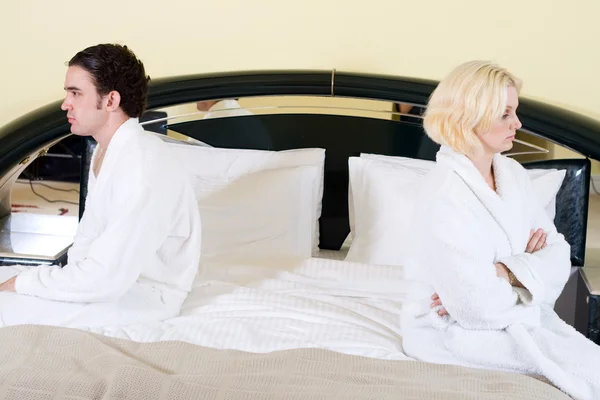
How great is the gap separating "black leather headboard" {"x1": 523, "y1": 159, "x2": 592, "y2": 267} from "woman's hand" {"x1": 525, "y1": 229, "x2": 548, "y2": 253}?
0.63 m

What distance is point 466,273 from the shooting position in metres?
2.12

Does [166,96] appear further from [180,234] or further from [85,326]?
[85,326]

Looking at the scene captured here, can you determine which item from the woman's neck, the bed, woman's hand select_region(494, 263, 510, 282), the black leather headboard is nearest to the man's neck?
the bed

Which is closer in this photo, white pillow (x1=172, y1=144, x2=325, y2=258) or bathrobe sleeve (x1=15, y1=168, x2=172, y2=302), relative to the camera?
bathrobe sleeve (x1=15, y1=168, x2=172, y2=302)

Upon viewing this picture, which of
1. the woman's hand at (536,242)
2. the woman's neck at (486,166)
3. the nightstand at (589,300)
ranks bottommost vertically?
the nightstand at (589,300)

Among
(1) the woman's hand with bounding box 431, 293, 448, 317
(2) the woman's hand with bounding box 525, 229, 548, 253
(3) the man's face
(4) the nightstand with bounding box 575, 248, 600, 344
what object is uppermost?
(3) the man's face

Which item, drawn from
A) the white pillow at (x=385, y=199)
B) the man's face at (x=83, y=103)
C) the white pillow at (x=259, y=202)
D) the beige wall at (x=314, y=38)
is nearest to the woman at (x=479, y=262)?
the white pillow at (x=385, y=199)

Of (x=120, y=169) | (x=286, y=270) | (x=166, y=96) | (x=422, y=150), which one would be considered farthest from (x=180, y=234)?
(x=422, y=150)

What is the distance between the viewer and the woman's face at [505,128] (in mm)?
2184

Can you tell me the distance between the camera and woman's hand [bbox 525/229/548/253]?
232cm

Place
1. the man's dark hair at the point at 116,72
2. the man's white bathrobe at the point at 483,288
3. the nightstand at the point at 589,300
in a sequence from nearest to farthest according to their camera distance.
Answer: the man's white bathrobe at the point at 483,288, the man's dark hair at the point at 116,72, the nightstand at the point at 589,300

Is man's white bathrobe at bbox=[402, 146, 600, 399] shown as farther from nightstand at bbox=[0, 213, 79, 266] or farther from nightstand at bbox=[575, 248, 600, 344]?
nightstand at bbox=[0, 213, 79, 266]

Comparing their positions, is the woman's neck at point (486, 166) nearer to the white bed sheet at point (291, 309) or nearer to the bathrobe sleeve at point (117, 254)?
the white bed sheet at point (291, 309)

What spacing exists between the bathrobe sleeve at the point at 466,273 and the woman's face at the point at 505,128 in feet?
0.58
